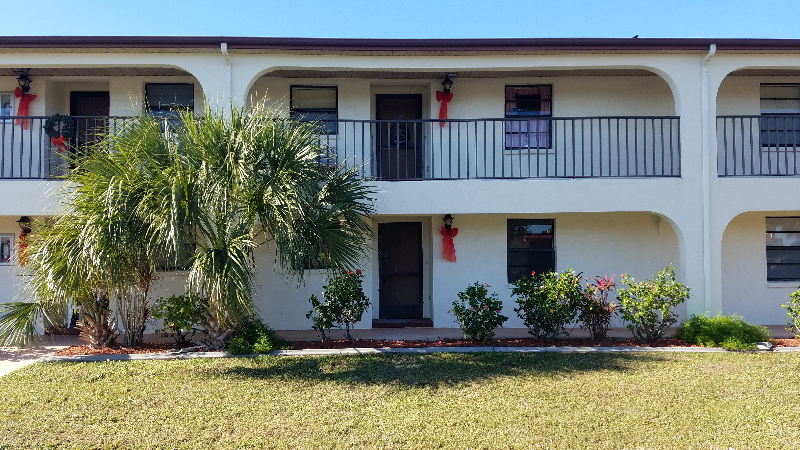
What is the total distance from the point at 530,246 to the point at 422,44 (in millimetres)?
4590

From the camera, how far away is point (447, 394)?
6.01 metres

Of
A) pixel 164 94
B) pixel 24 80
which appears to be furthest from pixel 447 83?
pixel 24 80

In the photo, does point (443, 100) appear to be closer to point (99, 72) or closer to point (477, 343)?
point (477, 343)

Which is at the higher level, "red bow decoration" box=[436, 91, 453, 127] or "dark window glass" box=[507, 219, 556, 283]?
"red bow decoration" box=[436, 91, 453, 127]

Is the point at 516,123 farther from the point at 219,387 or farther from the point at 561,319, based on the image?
the point at 219,387

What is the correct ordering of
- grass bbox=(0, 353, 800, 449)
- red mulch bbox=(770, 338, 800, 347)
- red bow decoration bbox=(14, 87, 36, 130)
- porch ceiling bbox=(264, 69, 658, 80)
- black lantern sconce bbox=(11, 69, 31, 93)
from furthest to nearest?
porch ceiling bbox=(264, 69, 658, 80) → red bow decoration bbox=(14, 87, 36, 130) → black lantern sconce bbox=(11, 69, 31, 93) → red mulch bbox=(770, 338, 800, 347) → grass bbox=(0, 353, 800, 449)

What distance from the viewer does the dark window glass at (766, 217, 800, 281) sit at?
10727 mm

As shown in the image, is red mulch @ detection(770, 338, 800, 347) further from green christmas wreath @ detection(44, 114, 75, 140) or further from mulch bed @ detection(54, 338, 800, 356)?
green christmas wreath @ detection(44, 114, 75, 140)

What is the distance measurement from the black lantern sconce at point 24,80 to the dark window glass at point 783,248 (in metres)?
15.0

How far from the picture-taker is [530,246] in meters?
10.8

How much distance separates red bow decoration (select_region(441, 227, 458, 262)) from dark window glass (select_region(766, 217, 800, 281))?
6444 mm

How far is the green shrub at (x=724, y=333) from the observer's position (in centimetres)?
822

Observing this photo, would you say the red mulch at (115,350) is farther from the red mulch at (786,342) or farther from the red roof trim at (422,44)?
the red mulch at (786,342)

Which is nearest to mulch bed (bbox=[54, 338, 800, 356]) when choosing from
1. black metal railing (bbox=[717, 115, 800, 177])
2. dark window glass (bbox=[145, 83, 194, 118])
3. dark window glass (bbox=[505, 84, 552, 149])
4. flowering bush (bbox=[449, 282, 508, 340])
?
flowering bush (bbox=[449, 282, 508, 340])
